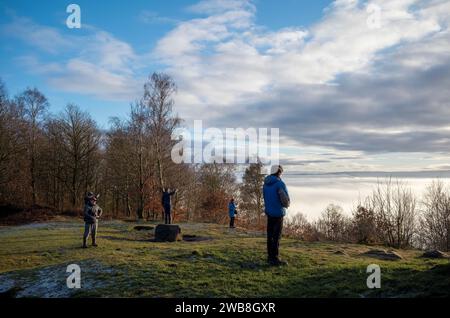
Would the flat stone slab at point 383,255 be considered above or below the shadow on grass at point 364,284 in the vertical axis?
below

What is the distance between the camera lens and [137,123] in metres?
40.1

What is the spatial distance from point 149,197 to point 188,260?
98.0 ft

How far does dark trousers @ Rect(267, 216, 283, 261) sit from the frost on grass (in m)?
4.28

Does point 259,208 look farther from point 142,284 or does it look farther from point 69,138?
point 142,284

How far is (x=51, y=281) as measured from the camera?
Result: 998cm

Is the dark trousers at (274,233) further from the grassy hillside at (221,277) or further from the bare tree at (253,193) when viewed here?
the bare tree at (253,193)

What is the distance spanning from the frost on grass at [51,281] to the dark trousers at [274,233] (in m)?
4.28

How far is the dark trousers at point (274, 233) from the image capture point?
10.4 m

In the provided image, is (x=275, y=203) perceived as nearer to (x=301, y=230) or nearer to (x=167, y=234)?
(x=167, y=234)

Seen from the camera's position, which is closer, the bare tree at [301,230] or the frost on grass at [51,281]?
the frost on grass at [51,281]

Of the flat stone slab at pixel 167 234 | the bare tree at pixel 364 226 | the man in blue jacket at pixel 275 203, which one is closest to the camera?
the man in blue jacket at pixel 275 203

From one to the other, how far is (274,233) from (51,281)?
5.86 metres

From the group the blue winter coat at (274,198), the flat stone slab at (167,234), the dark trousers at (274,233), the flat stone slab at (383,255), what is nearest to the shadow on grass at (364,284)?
the dark trousers at (274,233)
